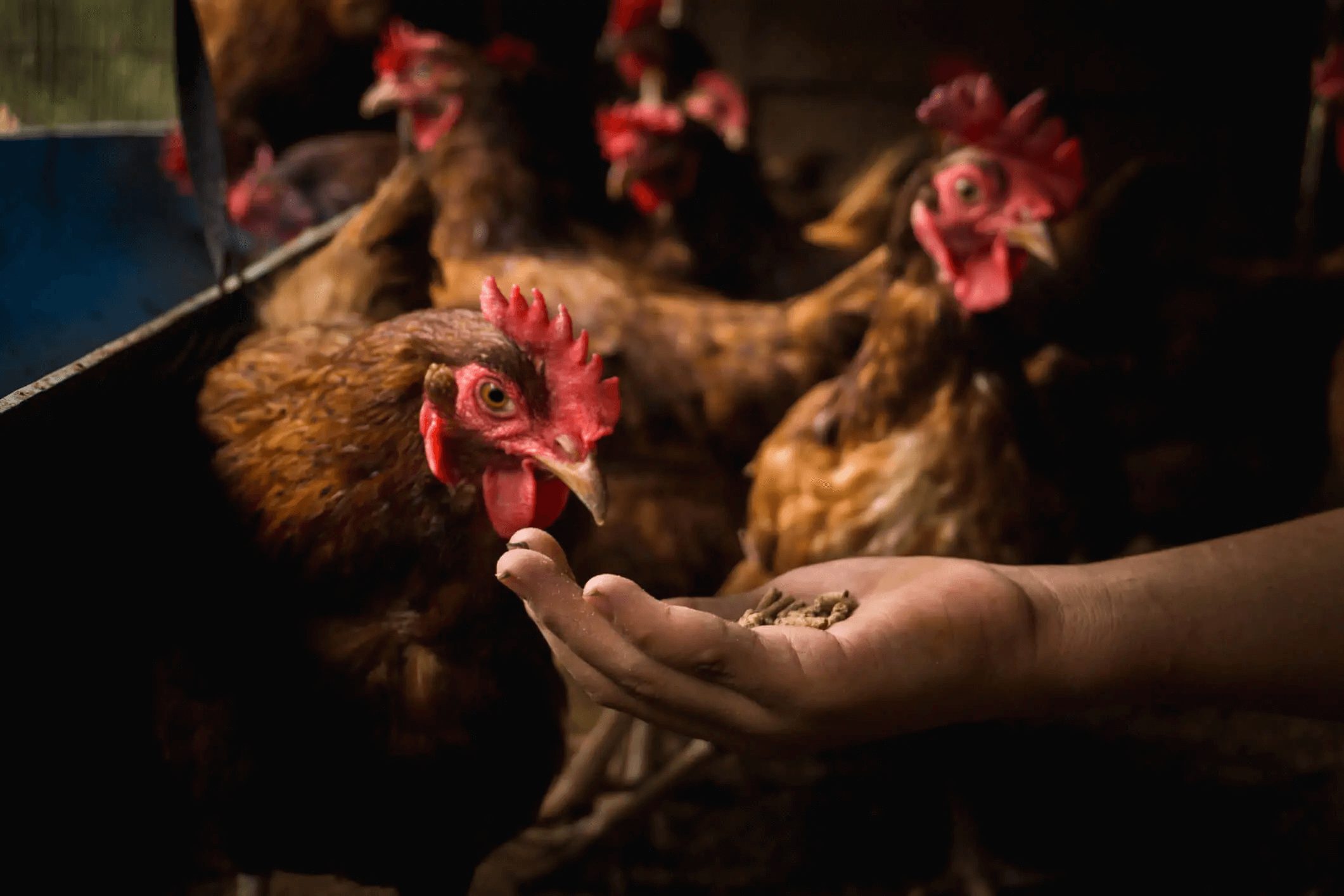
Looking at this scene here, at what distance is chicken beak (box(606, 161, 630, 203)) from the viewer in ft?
8.85

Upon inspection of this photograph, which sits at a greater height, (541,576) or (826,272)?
(826,272)


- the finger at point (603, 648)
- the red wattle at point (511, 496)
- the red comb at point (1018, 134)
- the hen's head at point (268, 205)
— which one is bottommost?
the finger at point (603, 648)

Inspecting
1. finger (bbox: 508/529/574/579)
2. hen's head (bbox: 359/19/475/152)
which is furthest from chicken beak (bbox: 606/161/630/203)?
finger (bbox: 508/529/574/579)

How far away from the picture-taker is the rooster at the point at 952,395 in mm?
1548

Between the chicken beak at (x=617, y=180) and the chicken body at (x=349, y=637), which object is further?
the chicken beak at (x=617, y=180)

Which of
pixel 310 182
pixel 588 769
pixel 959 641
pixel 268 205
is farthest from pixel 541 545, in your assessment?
pixel 310 182

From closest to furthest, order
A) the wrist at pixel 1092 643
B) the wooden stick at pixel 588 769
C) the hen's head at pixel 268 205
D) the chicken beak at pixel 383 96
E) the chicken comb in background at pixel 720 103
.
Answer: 1. the wrist at pixel 1092 643
2. the wooden stick at pixel 588 769
3. the hen's head at pixel 268 205
4. the chicken beak at pixel 383 96
5. the chicken comb in background at pixel 720 103

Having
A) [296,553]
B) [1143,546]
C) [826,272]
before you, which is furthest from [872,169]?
[296,553]

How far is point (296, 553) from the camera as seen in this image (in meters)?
1.06

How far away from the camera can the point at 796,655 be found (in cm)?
78

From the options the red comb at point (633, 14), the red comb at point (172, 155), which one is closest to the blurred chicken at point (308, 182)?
the red comb at point (172, 155)

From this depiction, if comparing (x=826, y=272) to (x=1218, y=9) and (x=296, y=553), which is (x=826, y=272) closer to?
(x=1218, y=9)

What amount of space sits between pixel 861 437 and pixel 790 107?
9.08ft

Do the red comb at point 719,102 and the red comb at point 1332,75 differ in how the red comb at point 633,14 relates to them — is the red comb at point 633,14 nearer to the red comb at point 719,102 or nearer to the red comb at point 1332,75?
the red comb at point 719,102
